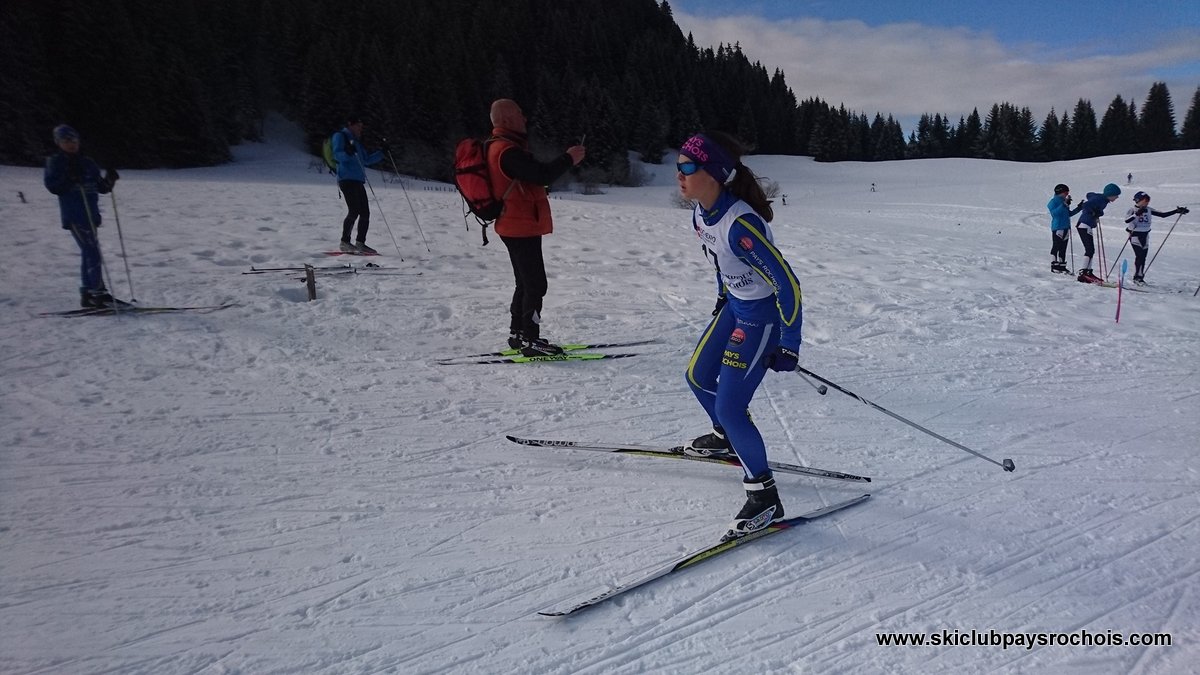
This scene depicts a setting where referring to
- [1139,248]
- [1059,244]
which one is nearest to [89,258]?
[1059,244]

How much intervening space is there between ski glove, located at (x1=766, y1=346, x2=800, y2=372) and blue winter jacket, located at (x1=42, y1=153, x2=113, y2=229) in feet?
23.9

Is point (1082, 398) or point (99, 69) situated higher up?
point (99, 69)

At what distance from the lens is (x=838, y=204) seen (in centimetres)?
3369

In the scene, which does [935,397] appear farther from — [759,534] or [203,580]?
[203,580]

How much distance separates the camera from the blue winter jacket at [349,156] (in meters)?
9.11

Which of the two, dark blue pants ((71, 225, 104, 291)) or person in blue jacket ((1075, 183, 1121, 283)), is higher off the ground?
person in blue jacket ((1075, 183, 1121, 283))

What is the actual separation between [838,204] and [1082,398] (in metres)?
31.2

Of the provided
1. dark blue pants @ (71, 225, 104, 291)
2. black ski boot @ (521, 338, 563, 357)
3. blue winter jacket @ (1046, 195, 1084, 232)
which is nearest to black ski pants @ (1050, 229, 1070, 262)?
blue winter jacket @ (1046, 195, 1084, 232)

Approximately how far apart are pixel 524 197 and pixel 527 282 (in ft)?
2.58

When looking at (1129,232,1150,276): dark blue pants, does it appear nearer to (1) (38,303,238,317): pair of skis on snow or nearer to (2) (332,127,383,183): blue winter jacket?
(2) (332,127,383,183): blue winter jacket

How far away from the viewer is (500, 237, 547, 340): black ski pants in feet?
17.8

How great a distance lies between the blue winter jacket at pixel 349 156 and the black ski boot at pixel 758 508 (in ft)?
26.4

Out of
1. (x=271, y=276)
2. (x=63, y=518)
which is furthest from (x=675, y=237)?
(x=63, y=518)

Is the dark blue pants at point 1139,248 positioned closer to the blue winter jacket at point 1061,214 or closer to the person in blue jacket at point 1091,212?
the person in blue jacket at point 1091,212
